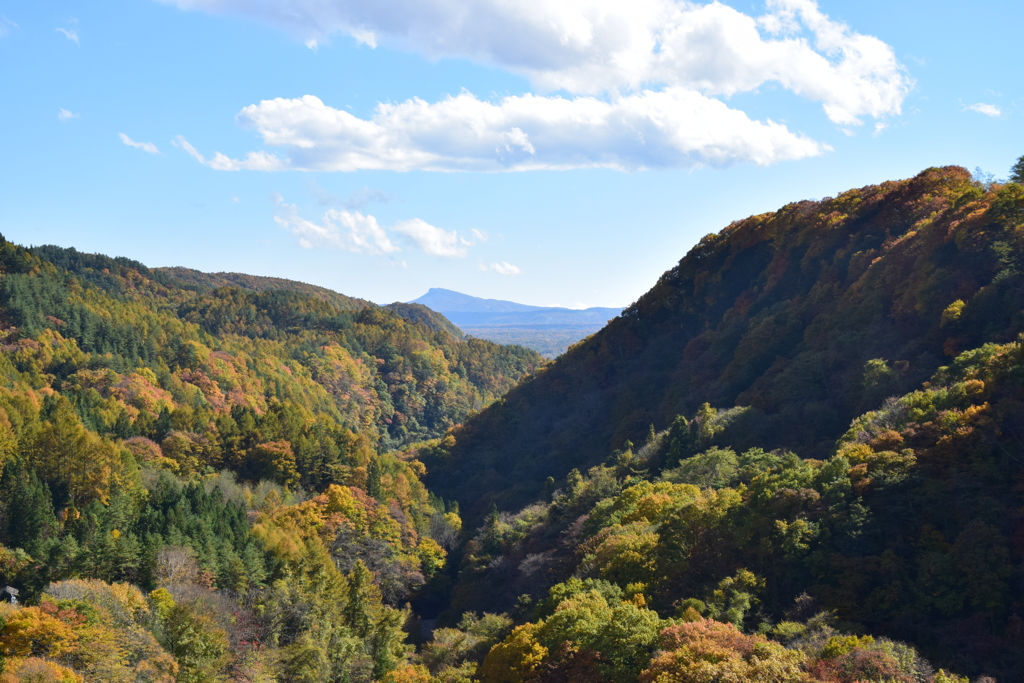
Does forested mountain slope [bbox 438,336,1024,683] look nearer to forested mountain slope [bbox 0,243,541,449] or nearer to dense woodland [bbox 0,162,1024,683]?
dense woodland [bbox 0,162,1024,683]

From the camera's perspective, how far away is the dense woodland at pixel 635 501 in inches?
862

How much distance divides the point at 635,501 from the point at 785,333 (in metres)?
23.5

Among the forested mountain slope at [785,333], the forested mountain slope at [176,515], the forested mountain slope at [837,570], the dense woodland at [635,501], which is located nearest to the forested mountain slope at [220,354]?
the forested mountain slope at [176,515]

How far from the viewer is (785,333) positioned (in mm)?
53531

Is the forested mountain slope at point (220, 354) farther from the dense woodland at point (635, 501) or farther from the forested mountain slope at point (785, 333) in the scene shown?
the forested mountain slope at point (785, 333)

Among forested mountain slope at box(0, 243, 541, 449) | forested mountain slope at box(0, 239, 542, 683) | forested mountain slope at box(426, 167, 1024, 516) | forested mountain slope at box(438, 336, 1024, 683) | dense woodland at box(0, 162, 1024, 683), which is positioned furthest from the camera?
forested mountain slope at box(0, 243, 541, 449)

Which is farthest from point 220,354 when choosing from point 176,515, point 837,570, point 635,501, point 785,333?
point 837,570

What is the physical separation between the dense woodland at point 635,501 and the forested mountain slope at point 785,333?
25 centimetres

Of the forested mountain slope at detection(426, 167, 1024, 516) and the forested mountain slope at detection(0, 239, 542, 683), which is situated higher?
the forested mountain slope at detection(426, 167, 1024, 516)

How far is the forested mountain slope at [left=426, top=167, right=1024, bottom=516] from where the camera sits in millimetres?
38469

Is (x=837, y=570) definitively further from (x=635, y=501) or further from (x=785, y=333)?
(x=785, y=333)

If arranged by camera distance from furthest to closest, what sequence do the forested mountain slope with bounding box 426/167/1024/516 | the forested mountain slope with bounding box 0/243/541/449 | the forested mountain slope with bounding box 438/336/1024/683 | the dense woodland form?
the forested mountain slope with bounding box 0/243/541/449
the forested mountain slope with bounding box 426/167/1024/516
the dense woodland
the forested mountain slope with bounding box 438/336/1024/683

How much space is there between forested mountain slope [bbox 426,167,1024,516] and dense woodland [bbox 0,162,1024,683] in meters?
0.25

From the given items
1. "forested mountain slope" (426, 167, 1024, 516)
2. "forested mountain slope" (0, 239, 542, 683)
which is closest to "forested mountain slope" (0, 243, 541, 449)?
"forested mountain slope" (0, 239, 542, 683)
